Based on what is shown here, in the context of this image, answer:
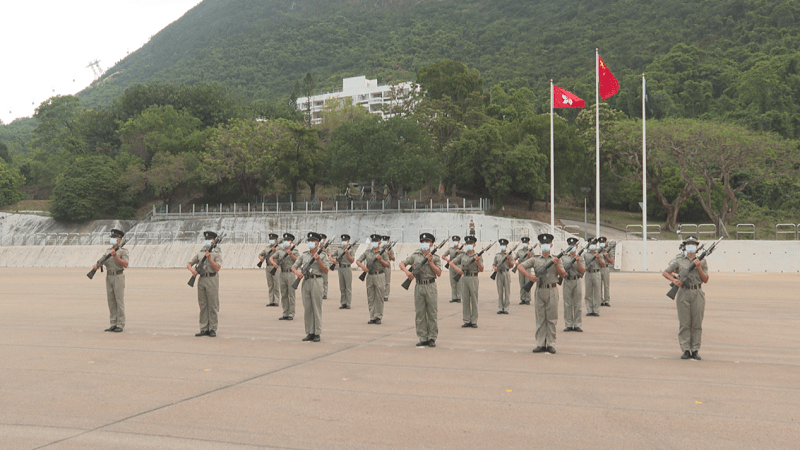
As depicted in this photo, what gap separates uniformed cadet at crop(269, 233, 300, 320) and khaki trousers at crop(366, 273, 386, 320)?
6.08 ft

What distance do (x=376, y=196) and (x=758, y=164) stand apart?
32.1 meters

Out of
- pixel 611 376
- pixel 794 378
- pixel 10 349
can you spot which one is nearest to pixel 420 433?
pixel 611 376

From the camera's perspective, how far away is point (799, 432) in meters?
5.94

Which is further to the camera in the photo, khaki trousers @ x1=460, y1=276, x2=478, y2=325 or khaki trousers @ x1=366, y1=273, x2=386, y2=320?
khaki trousers @ x1=366, y1=273, x2=386, y2=320

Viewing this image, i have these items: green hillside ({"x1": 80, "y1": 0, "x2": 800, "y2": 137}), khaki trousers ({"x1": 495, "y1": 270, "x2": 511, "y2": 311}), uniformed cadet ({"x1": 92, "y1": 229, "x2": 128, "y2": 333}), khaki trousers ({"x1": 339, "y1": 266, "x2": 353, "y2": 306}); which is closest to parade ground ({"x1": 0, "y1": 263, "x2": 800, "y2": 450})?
uniformed cadet ({"x1": 92, "y1": 229, "x2": 128, "y2": 333})

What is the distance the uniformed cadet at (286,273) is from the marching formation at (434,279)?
0.08 feet

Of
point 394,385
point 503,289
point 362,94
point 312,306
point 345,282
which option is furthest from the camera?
point 362,94

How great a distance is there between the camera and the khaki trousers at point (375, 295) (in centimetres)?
1409

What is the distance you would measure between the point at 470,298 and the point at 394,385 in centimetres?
563

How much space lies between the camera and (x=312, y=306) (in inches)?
452

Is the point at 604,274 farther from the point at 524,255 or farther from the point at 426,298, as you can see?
the point at 426,298

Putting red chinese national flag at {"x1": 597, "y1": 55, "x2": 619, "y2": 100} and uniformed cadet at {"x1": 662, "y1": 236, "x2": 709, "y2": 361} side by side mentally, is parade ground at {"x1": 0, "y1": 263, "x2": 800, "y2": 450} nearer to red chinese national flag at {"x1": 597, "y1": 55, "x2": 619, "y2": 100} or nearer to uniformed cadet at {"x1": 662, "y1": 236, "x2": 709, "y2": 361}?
uniformed cadet at {"x1": 662, "y1": 236, "x2": 709, "y2": 361}

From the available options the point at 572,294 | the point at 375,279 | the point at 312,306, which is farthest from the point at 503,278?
the point at 312,306

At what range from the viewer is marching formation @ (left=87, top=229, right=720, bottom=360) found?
9992mm
